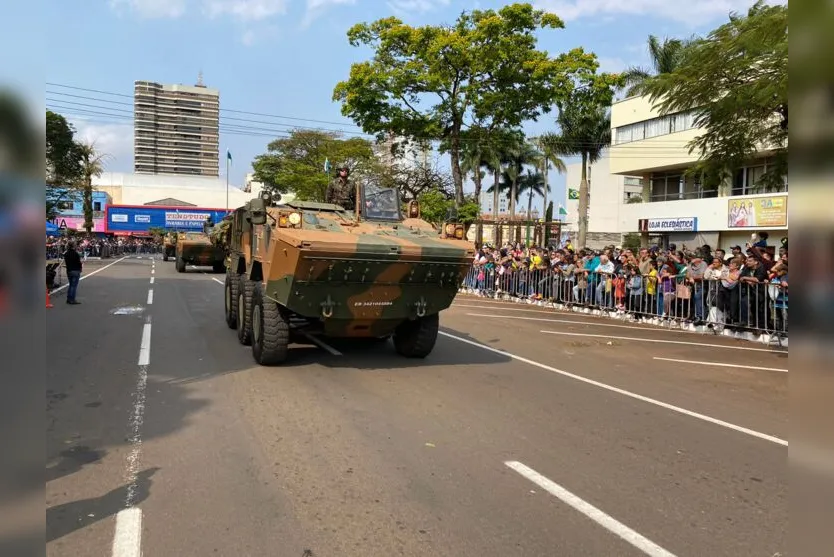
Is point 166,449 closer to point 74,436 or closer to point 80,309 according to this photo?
point 74,436

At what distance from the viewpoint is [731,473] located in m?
5.01

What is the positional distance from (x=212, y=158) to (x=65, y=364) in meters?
91.3

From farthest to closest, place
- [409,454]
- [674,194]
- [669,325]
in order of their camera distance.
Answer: [674,194] → [669,325] → [409,454]

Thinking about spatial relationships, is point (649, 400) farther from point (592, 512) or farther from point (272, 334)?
point (272, 334)

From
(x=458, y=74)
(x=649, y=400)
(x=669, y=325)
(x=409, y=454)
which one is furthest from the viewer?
(x=458, y=74)

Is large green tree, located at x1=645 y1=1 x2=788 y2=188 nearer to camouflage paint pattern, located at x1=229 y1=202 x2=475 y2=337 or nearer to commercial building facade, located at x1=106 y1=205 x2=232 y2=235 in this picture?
camouflage paint pattern, located at x1=229 y1=202 x2=475 y2=337

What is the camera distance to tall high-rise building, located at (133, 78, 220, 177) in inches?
2186

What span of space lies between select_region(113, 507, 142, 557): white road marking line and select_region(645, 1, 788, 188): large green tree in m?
8.54

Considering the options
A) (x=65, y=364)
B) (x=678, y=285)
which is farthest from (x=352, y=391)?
(x=678, y=285)

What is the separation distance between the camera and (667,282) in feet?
47.2

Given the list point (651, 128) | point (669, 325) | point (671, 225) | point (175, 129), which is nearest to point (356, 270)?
point (669, 325)

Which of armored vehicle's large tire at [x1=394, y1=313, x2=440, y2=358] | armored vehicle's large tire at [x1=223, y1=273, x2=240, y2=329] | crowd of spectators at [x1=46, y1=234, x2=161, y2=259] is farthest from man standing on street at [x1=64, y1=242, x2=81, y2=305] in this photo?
crowd of spectators at [x1=46, y1=234, x2=161, y2=259]

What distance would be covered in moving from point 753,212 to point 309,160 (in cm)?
3087

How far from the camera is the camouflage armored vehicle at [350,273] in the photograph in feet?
25.4
